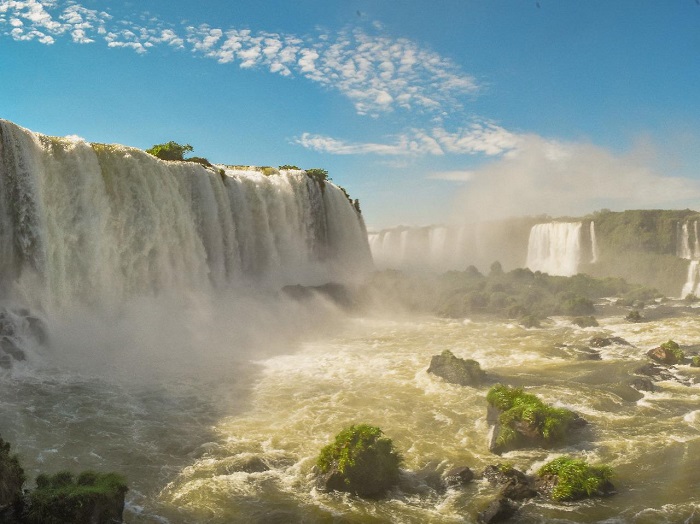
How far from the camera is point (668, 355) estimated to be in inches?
840

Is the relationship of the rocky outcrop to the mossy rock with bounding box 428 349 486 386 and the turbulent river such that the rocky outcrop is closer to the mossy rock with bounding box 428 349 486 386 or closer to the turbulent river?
the turbulent river

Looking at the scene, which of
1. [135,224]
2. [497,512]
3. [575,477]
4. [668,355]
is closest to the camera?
[497,512]

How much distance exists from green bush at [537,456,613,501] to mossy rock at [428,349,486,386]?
7262 mm

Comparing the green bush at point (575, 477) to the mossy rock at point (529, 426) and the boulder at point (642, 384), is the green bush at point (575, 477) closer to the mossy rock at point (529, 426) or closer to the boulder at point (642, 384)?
the mossy rock at point (529, 426)

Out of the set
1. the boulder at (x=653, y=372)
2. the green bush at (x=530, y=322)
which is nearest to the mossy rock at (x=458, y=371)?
the boulder at (x=653, y=372)

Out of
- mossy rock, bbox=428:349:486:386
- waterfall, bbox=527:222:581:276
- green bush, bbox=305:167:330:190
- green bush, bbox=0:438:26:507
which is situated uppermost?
green bush, bbox=305:167:330:190

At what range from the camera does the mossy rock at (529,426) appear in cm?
1289

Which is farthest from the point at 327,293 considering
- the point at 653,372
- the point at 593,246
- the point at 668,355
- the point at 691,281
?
the point at 593,246

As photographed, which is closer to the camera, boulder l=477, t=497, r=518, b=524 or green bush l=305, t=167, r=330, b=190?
boulder l=477, t=497, r=518, b=524

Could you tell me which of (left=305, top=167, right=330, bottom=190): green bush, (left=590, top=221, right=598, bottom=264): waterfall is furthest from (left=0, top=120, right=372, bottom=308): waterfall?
(left=590, top=221, right=598, bottom=264): waterfall

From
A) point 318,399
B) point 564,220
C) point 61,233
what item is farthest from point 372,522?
point 564,220

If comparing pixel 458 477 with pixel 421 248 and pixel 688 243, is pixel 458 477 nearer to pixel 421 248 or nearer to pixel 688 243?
pixel 688 243

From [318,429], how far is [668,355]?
1600cm

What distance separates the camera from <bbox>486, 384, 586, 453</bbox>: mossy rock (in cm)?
1289
